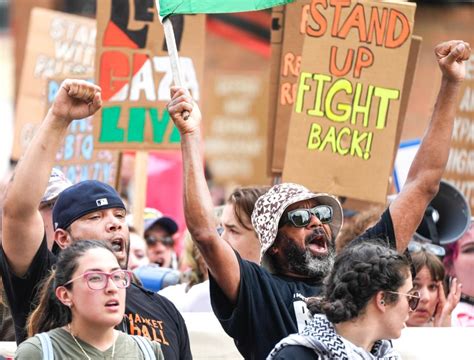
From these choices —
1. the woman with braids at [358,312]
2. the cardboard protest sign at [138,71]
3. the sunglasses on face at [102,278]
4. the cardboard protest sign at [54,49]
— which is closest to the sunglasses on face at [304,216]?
the woman with braids at [358,312]

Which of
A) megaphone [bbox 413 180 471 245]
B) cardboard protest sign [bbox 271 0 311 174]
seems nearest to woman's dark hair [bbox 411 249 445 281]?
megaphone [bbox 413 180 471 245]

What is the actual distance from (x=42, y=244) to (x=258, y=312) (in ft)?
2.70

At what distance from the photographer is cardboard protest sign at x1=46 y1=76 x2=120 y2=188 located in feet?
29.5

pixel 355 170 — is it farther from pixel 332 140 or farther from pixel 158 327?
pixel 158 327

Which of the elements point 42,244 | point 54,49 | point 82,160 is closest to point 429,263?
point 42,244

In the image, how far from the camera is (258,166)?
60.3ft

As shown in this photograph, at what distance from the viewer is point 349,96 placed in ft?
24.5

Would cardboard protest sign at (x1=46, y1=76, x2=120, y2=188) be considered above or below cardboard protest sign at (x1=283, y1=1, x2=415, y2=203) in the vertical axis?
below

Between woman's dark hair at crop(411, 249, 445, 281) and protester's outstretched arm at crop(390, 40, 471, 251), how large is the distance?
1.24 meters

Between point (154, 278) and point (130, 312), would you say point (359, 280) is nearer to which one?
point (130, 312)

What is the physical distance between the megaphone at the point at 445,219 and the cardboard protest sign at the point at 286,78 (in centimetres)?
90

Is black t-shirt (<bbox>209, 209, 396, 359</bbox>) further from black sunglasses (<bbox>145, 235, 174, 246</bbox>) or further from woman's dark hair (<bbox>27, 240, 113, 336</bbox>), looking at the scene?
black sunglasses (<bbox>145, 235, 174, 246</bbox>)

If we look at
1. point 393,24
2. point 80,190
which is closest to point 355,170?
point 393,24

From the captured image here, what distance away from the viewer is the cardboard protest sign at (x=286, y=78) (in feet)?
25.8
